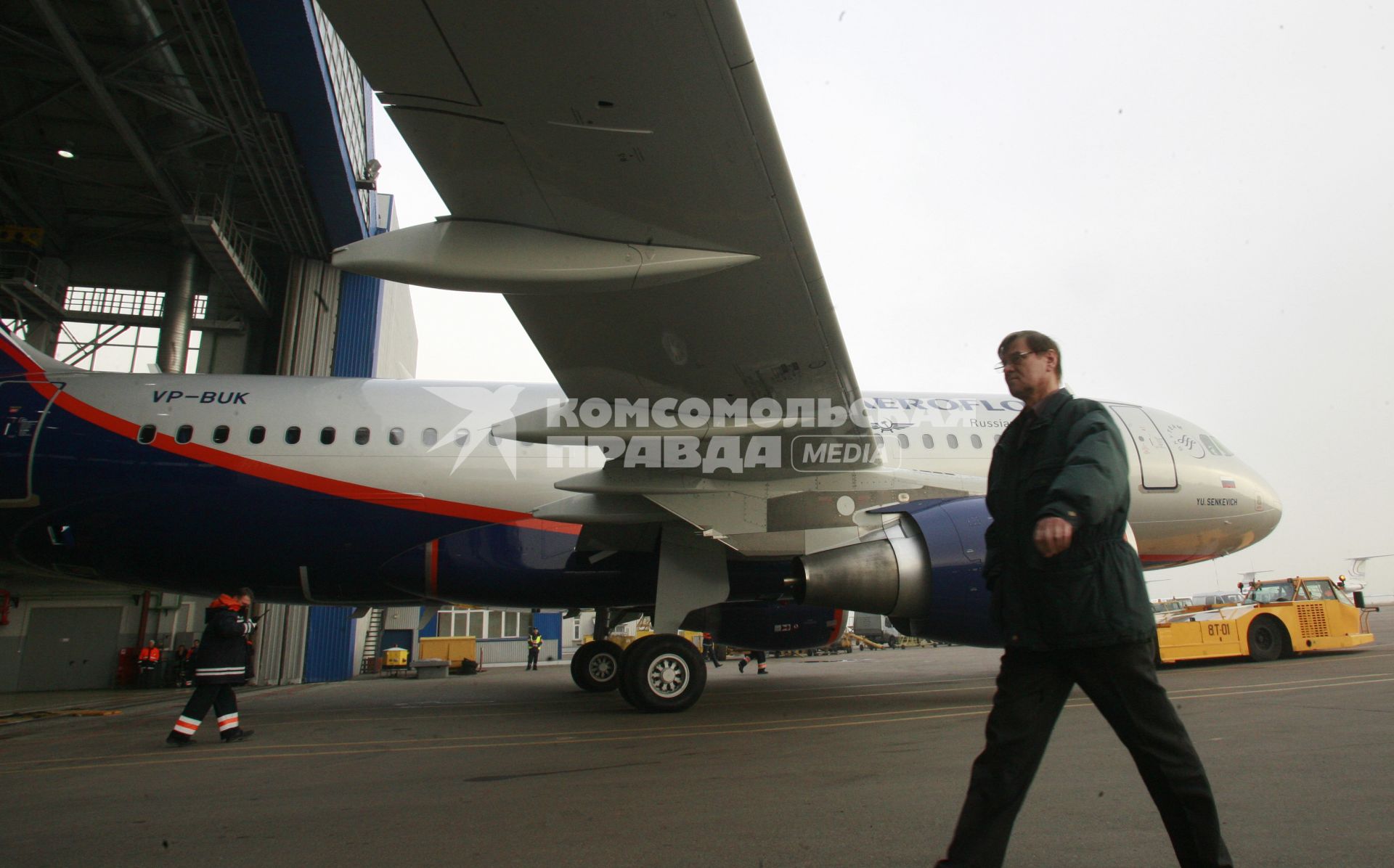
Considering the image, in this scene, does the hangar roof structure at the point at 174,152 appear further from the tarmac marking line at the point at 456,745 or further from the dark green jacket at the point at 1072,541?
the dark green jacket at the point at 1072,541

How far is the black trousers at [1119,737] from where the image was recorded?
6.31 ft

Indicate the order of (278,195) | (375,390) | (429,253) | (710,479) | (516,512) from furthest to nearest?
(278,195)
(375,390)
(516,512)
(710,479)
(429,253)

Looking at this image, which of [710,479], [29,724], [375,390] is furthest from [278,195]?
[710,479]

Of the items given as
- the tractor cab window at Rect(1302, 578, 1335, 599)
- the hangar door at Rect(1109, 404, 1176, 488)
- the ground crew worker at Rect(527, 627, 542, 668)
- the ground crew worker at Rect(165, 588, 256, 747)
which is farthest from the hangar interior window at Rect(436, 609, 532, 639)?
the hangar door at Rect(1109, 404, 1176, 488)

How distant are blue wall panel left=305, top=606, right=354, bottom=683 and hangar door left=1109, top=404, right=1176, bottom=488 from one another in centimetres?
1497

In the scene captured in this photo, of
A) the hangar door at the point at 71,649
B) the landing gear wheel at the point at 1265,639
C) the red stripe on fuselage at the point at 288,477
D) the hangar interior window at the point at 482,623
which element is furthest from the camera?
the hangar interior window at the point at 482,623

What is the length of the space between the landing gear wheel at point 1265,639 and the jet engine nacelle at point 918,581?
7570 millimetres

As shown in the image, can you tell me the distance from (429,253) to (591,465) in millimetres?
4653

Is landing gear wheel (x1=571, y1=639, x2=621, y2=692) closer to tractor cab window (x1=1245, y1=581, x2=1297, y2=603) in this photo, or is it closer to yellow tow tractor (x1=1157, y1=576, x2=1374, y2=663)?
yellow tow tractor (x1=1157, y1=576, x2=1374, y2=663)

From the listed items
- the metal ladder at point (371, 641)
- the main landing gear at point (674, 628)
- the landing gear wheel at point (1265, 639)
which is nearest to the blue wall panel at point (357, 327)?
the metal ladder at point (371, 641)

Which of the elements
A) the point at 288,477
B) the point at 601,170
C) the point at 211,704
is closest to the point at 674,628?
the point at 211,704

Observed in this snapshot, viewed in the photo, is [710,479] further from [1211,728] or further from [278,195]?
[278,195]

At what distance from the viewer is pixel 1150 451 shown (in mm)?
9148

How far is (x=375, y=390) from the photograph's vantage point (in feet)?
28.8
